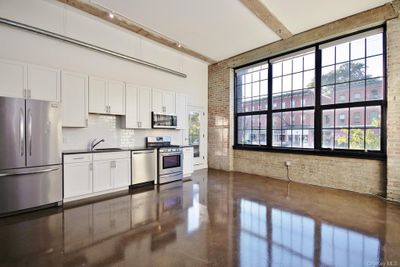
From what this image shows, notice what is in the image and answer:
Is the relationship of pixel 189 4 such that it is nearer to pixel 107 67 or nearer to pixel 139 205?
pixel 107 67

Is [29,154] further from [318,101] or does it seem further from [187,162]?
[318,101]

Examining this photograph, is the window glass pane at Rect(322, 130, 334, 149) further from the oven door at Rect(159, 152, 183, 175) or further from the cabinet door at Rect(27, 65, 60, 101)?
the cabinet door at Rect(27, 65, 60, 101)

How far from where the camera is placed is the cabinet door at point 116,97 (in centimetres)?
478

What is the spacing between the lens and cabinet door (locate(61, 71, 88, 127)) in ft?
13.3

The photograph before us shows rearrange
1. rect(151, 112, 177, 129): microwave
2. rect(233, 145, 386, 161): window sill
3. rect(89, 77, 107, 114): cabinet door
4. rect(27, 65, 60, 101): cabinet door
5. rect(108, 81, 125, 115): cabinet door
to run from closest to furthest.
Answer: rect(27, 65, 60, 101): cabinet door, rect(233, 145, 386, 161): window sill, rect(89, 77, 107, 114): cabinet door, rect(108, 81, 125, 115): cabinet door, rect(151, 112, 177, 129): microwave

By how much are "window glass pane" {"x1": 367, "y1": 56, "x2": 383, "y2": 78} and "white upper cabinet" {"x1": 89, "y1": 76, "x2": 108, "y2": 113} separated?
5.68 metres

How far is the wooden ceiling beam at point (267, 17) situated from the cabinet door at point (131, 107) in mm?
3104

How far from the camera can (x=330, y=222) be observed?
10.00 feet

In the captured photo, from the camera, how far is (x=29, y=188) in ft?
11.3

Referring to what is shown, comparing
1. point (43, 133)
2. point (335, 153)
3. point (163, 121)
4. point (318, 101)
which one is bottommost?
point (335, 153)

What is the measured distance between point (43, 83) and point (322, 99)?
592cm

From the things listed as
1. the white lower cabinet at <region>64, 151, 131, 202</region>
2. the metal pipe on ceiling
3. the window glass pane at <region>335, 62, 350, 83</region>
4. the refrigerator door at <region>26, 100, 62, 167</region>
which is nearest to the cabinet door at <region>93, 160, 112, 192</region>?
the white lower cabinet at <region>64, 151, 131, 202</region>

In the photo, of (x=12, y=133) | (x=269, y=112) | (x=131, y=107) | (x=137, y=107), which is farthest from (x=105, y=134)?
(x=269, y=112)

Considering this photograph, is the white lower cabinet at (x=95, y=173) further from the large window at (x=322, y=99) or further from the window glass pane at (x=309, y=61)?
the window glass pane at (x=309, y=61)
